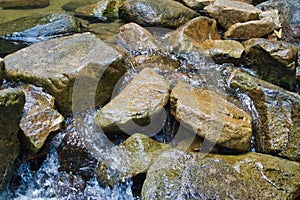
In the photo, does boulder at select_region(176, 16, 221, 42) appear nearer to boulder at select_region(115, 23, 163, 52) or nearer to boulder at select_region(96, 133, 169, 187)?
boulder at select_region(115, 23, 163, 52)

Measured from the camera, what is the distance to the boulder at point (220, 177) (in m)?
2.39

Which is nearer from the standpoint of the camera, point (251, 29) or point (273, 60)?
point (273, 60)

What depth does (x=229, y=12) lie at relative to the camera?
4660mm

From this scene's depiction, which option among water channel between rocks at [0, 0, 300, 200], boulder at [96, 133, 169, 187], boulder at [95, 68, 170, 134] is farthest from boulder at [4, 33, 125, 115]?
boulder at [96, 133, 169, 187]

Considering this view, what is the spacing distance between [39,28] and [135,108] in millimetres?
2591

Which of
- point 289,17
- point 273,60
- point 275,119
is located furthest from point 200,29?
point 275,119

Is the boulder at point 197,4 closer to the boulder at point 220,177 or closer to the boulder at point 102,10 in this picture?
the boulder at point 102,10

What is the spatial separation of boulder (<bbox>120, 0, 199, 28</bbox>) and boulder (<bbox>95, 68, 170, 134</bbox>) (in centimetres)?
177

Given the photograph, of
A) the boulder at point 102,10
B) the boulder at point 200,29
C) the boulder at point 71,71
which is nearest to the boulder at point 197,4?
the boulder at point 200,29

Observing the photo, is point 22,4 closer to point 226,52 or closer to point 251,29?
point 226,52

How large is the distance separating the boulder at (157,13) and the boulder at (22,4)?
2290mm

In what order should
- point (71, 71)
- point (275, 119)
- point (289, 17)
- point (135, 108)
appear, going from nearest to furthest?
point (135, 108), point (71, 71), point (275, 119), point (289, 17)

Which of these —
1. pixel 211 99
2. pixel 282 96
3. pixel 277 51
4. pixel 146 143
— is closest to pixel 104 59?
pixel 146 143

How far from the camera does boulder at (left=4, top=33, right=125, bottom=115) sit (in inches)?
117
